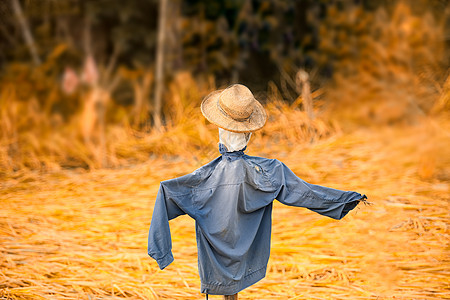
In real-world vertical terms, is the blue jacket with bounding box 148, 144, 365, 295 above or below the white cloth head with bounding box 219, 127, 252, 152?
below

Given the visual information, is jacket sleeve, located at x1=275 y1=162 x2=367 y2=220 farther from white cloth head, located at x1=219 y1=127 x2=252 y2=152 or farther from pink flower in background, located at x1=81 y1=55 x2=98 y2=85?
pink flower in background, located at x1=81 y1=55 x2=98 y2=85

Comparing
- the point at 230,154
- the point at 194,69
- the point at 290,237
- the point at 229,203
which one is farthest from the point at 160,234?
the point at 194,69

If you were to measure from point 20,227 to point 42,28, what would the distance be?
15.8 feet

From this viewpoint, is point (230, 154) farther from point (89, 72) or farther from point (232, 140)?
point (89, 72)

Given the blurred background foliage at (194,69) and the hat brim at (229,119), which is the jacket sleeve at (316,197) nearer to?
the hat brim at (229,119)

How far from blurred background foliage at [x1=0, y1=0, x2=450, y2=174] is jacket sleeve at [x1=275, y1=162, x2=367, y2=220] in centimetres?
200

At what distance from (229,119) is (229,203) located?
0.94 feet

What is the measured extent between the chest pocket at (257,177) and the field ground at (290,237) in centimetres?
69

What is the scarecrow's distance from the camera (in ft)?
5.12

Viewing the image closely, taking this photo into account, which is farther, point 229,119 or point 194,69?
point 194,69

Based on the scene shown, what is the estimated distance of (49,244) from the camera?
101 inches

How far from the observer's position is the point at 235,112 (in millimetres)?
1558

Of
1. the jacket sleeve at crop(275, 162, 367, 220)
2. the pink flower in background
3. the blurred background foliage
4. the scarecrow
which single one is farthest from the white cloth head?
the pink flower in background

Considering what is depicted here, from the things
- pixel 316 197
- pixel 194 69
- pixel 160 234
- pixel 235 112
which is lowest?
pixel 160 234
